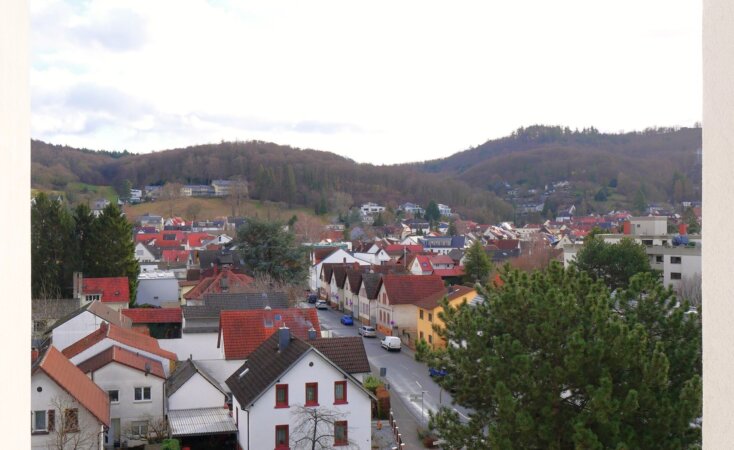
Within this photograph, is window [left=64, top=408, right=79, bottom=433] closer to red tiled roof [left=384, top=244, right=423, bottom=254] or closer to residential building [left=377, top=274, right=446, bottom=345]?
residential building [left=377, top=274, right=446, bottom=345]

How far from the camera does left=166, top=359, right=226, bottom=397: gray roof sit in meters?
20.5

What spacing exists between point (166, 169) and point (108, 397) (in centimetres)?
11873

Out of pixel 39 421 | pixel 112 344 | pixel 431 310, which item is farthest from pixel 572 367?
pixel 431 310

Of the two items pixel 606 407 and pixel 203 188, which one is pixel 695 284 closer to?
pixel 606 407

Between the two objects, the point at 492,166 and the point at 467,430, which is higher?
the point at 492,166

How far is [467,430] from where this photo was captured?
11.6 metres

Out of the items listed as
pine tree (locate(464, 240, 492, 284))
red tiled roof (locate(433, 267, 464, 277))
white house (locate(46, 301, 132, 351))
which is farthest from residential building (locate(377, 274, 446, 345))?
white house (locate(46, 301, 132, 351))

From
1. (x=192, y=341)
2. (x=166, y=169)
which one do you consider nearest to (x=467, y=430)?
(x=192, y=341)

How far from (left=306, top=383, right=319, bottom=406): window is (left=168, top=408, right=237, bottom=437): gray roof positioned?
2.24 metres

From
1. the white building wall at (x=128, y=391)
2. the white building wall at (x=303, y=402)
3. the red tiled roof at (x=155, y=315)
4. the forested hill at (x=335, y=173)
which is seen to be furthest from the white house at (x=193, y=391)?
the forested hill at (x=335, y=173)

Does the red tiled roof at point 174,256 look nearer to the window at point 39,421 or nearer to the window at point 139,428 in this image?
the window at point 139,428

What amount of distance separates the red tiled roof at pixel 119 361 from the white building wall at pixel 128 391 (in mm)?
113

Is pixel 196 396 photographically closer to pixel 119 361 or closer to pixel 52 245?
pixel 119 361

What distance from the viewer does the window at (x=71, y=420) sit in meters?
16.4
